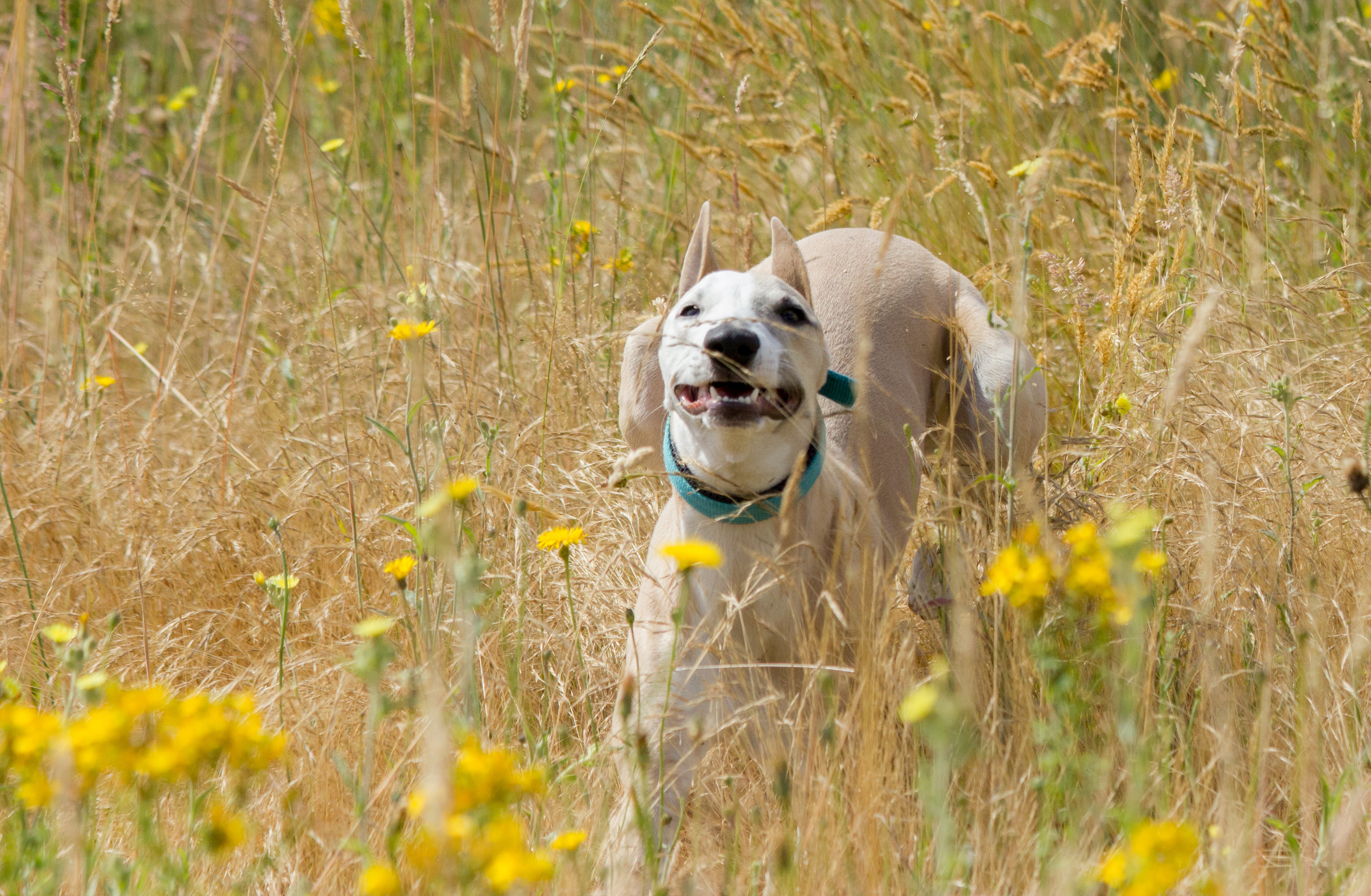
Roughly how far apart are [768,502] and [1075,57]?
1908 millimetres

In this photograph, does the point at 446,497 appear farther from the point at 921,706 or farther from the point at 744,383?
the point at 744,383

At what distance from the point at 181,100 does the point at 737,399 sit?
3651 millimetres

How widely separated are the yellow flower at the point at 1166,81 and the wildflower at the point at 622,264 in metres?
1.95

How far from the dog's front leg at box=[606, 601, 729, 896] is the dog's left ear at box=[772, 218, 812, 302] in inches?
32.1

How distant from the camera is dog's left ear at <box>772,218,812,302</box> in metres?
2.81

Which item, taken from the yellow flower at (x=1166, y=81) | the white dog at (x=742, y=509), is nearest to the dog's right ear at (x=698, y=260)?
the white dog at (x=742, y=509)

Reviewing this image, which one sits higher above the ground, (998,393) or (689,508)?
(998,393)

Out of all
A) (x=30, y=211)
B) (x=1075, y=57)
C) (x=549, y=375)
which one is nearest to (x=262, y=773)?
(x=549, y=375)

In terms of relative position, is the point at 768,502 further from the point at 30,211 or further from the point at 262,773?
the point at 30,211

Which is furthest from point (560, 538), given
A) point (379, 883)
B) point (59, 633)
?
point (379, 883)

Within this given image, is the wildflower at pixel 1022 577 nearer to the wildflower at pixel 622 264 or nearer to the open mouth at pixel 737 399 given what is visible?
the open mouth at pixel 737 399

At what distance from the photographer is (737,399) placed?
2.29 metres

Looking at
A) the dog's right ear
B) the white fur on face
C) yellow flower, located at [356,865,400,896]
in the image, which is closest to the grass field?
yellow flower, located at [356,865,400,896]

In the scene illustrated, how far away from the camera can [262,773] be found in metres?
2.22
